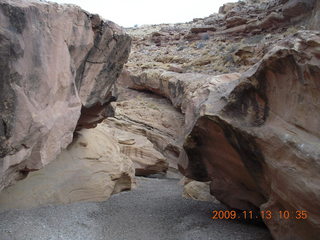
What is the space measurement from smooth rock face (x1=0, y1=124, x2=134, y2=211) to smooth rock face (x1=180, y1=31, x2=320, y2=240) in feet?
10.5

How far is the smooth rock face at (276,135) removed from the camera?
472cm

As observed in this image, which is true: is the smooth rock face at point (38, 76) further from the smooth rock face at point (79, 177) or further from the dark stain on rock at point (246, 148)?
the dark stain on rock at point (246, 148)

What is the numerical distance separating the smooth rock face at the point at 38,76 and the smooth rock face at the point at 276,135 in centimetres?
258

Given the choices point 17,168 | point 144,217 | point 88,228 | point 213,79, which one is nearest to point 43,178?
point 88,228

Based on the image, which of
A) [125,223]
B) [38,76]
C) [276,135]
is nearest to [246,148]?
[276,135]

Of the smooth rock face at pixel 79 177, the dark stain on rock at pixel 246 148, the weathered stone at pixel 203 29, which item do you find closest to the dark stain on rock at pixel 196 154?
the dark stain on rock at pixel 246 148

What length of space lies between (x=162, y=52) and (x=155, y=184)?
1868cm

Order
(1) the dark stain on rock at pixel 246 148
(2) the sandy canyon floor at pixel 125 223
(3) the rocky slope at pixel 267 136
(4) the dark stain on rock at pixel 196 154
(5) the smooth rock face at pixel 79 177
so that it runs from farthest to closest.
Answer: (5) the smooth rock face at pixel 79 177 < (4) the dark stain on rock at pixel 196 154 < (2) the sandy canyon floor at pixel 125 223 < (1) the dark stain on rock at pixel 246 148 < (3) the rocky slope at pixel 267 136

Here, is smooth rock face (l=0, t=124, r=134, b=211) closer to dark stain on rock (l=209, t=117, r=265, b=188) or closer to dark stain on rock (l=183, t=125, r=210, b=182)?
dark stain on rock (l=183, t=125, r=210, b=182)

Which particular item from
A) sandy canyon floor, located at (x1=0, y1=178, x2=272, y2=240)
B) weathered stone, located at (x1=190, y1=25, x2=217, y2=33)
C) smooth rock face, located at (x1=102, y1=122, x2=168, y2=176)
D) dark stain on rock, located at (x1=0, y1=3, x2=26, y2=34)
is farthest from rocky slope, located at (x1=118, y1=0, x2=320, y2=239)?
weathered stone, located at (x1=190, y1=25, x2=217, y2=33)

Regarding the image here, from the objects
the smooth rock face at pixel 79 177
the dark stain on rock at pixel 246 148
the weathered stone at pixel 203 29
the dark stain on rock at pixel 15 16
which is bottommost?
the smooth rock face at pixel 79 177

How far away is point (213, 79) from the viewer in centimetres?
757

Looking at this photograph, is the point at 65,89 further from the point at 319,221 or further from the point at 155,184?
the point at 155,184
